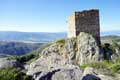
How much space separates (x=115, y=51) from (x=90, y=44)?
5.24 m

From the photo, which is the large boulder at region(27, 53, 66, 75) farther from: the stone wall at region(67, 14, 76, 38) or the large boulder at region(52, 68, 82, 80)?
the stone wall at region(67, 14, 76, 38)

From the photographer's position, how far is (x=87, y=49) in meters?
50.3

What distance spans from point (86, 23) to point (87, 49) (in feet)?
19.2

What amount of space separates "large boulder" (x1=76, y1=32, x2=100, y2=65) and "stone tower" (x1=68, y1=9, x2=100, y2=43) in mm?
1607

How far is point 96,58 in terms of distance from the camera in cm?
4894

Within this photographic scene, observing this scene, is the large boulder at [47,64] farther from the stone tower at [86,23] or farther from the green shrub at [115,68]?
the green shrub at [115,68]

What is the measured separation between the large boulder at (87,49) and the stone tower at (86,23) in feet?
5.27

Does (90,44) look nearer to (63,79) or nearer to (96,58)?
(96,58)

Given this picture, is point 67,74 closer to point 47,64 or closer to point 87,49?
point 47,64

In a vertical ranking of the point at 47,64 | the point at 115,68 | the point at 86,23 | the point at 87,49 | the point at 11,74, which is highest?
the point at 86,23

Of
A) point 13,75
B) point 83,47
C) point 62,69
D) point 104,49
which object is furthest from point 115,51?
point 13,75

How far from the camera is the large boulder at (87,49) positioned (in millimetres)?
49406

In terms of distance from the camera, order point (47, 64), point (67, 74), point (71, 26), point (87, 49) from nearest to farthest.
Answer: point (67, 74) → point (47, 64) → point (87, 49) → point (71, 26)

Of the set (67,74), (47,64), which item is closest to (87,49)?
(47,64)
